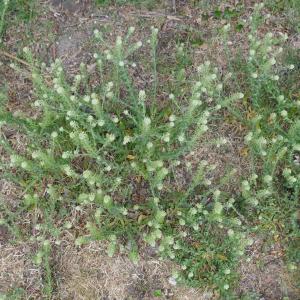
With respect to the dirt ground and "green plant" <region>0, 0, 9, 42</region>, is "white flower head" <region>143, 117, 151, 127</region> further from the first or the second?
"green plant" <region>0, 0, 9, 42</region>

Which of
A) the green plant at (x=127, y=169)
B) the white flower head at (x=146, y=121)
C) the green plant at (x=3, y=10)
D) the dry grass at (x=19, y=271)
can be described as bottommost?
the dry grass at (x=19, y=271)

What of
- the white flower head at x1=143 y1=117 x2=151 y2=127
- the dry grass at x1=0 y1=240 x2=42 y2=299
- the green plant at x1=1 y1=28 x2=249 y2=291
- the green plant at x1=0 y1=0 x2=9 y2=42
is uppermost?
the green plant at x1=0 y1=0 x2=9 y2=42

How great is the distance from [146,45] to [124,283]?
2.04 m

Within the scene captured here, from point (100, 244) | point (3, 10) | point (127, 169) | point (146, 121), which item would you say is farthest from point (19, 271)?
point (3, 10)

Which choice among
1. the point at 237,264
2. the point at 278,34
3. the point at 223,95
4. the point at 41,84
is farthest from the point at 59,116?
the point at 278,34

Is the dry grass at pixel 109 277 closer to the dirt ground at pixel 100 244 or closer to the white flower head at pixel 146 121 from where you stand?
the dirt ground at pixel 100 244

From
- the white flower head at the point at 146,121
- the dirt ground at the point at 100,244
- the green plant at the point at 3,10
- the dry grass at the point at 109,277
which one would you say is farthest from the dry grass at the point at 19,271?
the green plant at the point at 3,10

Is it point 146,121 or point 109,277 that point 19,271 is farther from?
point 146,121

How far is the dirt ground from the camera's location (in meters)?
4.03

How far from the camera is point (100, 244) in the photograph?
406cm

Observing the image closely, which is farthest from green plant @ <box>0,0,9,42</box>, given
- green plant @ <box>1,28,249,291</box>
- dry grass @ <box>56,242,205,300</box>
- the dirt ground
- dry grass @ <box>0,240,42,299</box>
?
dry grass @ <box>56,242,205,300</box>

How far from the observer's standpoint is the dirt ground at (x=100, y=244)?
4.03 metres

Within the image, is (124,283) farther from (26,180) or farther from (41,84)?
(41,84)

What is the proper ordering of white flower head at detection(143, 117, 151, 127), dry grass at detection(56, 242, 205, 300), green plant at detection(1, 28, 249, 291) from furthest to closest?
dry grass at detection(56, 242, 205, 300) → green plant at detection(1, 28, 249, 291) → white flower head at detection(143, 117, 151, 127)
